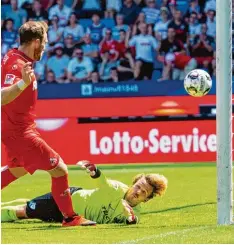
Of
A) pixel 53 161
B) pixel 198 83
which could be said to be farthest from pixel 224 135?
pixel 53 161

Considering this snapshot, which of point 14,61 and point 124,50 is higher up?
point 14,61

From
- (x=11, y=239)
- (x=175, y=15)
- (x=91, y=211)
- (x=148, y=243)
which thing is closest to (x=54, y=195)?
(x=91, y=211)

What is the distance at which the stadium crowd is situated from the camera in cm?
2152

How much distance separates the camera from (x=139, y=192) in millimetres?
9156

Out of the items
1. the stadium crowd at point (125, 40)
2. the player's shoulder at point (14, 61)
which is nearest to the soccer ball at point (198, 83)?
the player's shoulder at point (14, 61)

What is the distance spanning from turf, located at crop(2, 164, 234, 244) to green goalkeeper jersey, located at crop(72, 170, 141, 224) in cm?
22

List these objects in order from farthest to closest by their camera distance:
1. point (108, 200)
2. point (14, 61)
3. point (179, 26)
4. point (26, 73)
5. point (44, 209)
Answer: point (179, 26)
point (44, 209)
point (108, 200)
point (14, 61)
point (26, 73)

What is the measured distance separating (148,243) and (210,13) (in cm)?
1521

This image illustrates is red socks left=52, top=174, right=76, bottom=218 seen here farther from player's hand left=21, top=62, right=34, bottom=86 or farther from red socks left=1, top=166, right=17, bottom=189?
player's hand left=21, top=62, right=34, bottom=86

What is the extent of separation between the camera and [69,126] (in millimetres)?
17422

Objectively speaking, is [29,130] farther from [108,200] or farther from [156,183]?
[156,183]

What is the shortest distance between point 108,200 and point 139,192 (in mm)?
314

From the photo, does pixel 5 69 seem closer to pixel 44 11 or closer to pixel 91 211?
pixel 91 211

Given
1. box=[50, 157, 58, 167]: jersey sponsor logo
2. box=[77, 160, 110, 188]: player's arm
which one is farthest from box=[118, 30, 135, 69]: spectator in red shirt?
box=[50, 157, 58, 167]: jersey sponsor logo
